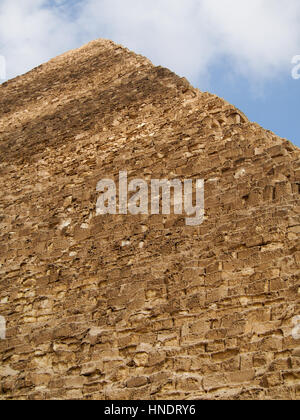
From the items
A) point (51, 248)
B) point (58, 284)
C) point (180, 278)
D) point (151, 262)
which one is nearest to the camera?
point (180, 278)

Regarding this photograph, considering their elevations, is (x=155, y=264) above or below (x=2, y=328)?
above

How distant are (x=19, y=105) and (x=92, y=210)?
15.7ft

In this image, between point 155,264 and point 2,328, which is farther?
point 2,328

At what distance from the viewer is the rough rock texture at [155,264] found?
4.79m

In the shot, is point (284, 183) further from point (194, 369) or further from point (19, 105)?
point (19, 105)

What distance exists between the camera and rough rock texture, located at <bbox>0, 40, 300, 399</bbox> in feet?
15.7

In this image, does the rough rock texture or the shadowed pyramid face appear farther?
the shadowed pyramid face

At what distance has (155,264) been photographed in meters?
5.86

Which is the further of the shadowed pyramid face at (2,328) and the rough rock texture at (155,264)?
the shadowed pyramid face at (2,328)

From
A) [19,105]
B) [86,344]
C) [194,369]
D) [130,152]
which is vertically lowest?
[194,369]
